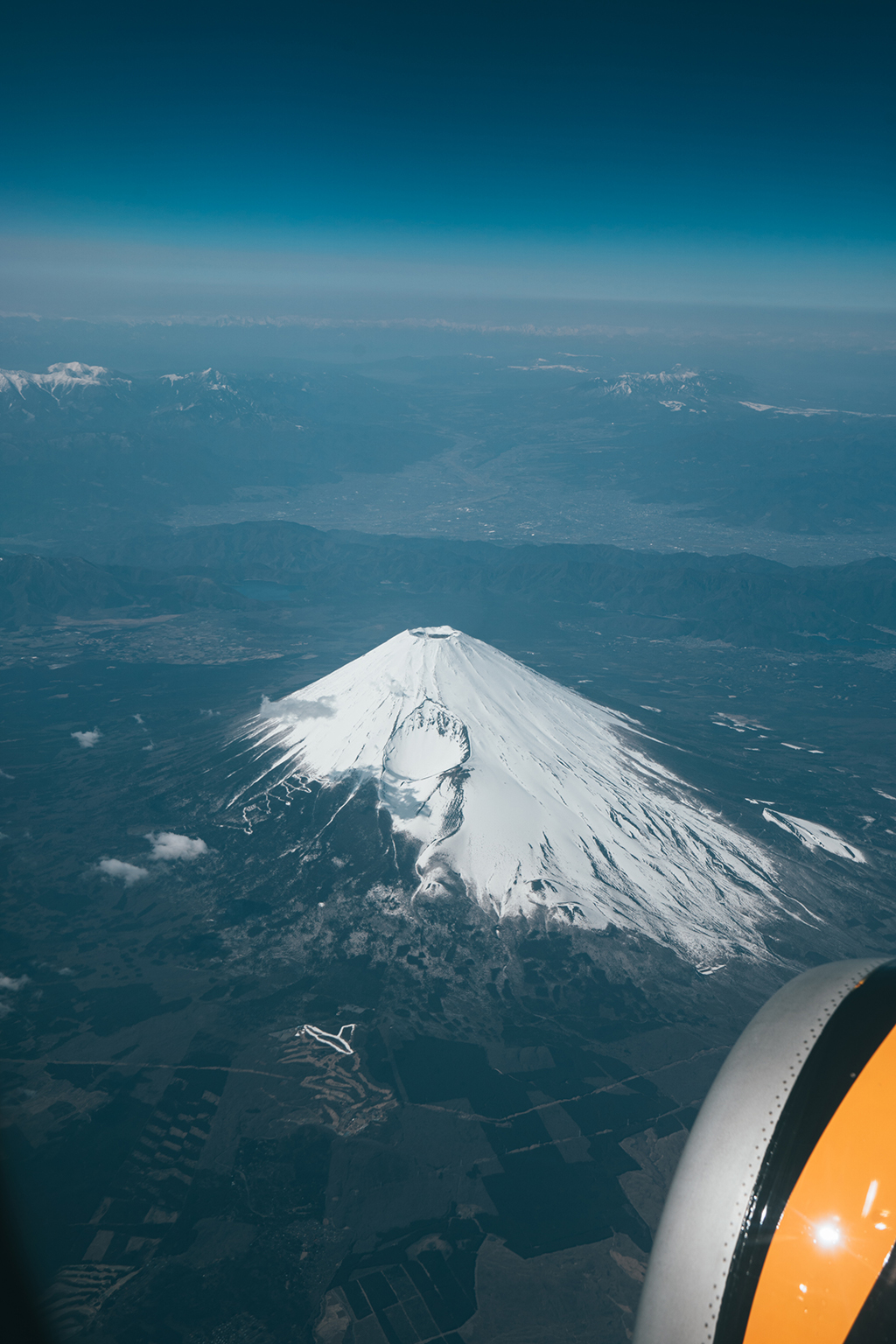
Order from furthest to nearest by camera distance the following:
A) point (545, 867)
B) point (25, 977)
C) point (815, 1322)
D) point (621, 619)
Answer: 1. point (621, 619)
2. point (545, 867)
3. point (25, 977)
4. point (815, 1322)

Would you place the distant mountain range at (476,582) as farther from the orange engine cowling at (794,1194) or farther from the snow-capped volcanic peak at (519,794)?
the orange engine cowling at (794,1194)

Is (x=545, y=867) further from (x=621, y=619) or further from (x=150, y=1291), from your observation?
(x=621, y=619)

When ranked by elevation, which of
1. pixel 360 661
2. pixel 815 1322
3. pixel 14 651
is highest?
pixel 815 1322

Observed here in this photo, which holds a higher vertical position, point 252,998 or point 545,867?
point 545,867

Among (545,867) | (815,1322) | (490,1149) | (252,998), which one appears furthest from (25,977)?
(815,1322)

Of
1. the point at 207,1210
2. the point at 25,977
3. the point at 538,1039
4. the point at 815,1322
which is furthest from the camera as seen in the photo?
the point at 25,977

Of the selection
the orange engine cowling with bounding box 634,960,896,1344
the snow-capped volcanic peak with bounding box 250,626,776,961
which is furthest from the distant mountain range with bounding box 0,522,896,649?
the orange engine cowling with bounding box 634,960,896,1344

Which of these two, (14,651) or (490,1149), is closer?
(490,1149)
